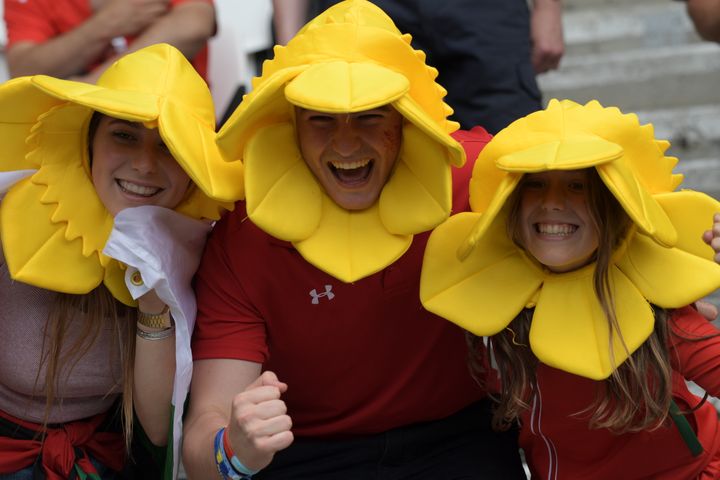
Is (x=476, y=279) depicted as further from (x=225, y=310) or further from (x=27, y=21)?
(x=27, y=21)

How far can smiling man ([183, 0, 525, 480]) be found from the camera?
2.12 m

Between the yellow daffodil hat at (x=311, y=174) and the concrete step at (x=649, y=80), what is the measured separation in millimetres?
2478

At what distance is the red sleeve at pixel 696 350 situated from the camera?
2.20 metres

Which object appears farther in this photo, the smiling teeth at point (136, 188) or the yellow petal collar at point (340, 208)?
the smiling teeth at point (136, 188)

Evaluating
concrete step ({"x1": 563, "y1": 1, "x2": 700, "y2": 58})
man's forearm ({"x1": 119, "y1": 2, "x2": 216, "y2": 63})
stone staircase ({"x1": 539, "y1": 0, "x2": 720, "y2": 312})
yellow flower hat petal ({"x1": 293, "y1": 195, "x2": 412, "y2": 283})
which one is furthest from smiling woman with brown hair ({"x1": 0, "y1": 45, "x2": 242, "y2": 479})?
concrete step ({"x1": 563, "y1": 1, "x2": 700, "y2": 58})

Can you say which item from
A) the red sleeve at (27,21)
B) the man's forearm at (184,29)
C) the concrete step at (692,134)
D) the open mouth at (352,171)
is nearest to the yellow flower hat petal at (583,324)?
the open mouth at (352,171)

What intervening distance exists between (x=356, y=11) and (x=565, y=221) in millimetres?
570

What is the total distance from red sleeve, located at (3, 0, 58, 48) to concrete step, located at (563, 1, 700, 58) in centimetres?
234

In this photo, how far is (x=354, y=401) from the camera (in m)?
2.52

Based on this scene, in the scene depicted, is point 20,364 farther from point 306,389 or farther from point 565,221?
point 565,221

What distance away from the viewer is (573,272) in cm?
226

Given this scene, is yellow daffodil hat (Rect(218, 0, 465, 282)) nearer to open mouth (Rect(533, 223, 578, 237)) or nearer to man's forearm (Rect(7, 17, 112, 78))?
open mouth (Rect(533, 223, 578, 237))

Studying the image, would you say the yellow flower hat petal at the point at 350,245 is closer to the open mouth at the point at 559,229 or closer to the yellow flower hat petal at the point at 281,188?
the yellow flower hat petal at the point at 281,188

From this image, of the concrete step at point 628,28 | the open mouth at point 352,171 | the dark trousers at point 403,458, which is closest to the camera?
the open mouth at point 352,171
